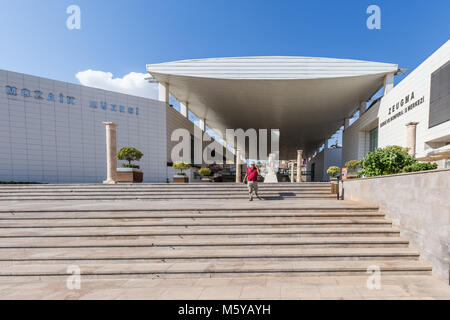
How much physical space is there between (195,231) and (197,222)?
12.7 inches

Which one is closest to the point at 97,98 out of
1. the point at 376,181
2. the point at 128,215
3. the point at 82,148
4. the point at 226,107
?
the point at 82,148

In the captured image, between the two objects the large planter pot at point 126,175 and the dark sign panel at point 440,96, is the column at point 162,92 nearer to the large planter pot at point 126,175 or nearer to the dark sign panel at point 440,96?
the large planter pot at point 126,175

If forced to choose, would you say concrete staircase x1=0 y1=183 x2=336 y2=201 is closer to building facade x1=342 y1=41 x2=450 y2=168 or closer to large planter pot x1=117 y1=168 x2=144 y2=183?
large planter pot x1=117 y1=168 x2=144 y2=183

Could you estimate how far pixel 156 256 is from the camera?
12.6 ft

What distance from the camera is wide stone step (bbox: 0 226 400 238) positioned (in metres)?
4.43

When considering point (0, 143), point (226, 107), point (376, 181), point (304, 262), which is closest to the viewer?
point (304, 262)

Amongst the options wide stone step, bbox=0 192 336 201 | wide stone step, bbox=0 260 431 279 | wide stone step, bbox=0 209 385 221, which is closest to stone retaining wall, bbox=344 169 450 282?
wide stone step, bbox=0 260 431 279

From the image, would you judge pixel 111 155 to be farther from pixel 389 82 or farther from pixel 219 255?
pixel 389 82

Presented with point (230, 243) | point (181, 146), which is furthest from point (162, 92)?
point (230, 243)

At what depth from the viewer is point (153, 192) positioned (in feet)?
29.0

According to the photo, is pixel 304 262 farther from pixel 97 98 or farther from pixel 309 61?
pixel 97 98

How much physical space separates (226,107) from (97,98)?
14.0 metres

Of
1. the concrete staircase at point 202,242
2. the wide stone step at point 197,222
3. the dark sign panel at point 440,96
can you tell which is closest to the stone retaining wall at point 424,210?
the concrete staircase at point 202,242

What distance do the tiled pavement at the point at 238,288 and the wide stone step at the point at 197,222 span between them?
4.90 ft
